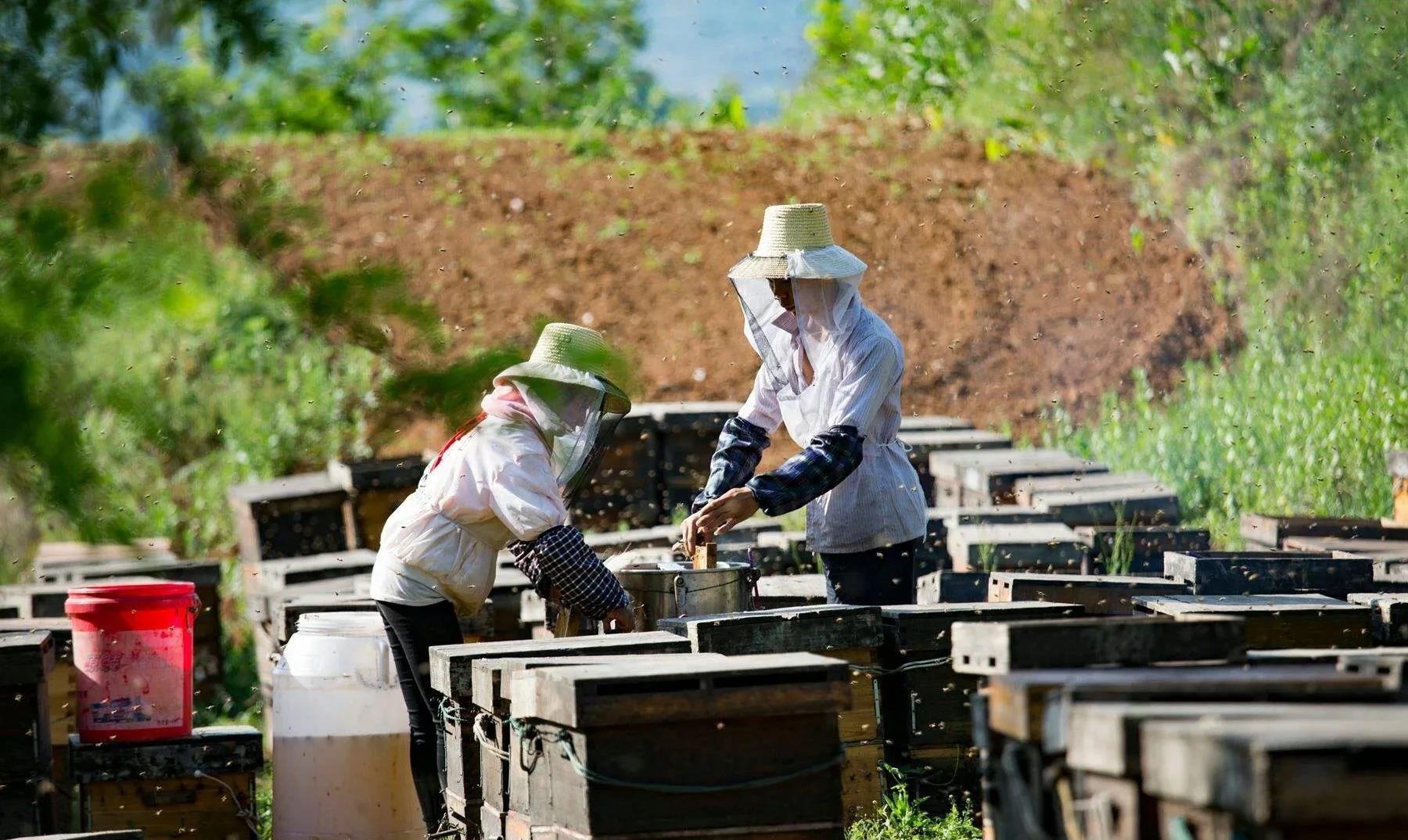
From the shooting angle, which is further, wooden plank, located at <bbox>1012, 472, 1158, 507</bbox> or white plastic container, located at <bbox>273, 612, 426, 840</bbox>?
wooden plank, located at <bbox>1012, 472, 1158, 507</bbox>

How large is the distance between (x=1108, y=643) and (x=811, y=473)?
1852mm

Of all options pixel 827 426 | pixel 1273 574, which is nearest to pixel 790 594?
pixel 827 426

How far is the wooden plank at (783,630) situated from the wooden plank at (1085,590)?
80 centimetres

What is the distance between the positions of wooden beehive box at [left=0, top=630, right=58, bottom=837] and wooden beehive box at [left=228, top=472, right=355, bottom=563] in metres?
4.36

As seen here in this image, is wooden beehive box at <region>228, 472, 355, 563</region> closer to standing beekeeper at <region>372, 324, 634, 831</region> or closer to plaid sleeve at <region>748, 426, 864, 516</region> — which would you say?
standing beekeeper at <region>372, 324, 634, 831</region>

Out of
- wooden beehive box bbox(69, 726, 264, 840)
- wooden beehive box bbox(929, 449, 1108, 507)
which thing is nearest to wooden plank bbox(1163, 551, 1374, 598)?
wooden beehive box bbox(929, 449, 1108, 507)

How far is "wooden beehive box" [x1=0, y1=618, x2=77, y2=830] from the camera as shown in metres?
5.99

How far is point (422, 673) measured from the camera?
5.48 m

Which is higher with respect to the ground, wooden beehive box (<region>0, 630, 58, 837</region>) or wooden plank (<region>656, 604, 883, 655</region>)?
wooden plank (<region>656, 604, 883, 655</region>)

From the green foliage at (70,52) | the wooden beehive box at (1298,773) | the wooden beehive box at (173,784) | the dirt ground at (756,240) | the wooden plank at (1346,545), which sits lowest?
the wooden beehive box at (173,784)

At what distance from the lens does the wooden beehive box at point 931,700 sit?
5223 millimetres

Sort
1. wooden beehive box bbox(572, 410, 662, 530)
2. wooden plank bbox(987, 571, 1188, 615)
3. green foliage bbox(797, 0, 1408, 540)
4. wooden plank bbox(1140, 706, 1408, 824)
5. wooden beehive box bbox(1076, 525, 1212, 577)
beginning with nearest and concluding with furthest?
wooden plank bbox(1140, 706, 1408, 824), wooden plank bbox(987, 571, 1188, 615), wooden beehive box bbox(1076, 525, 1212, 577), wooden beehive box bbox(572, 410, 662, 530), green foliage bbox(797, 0, 1408, 540)

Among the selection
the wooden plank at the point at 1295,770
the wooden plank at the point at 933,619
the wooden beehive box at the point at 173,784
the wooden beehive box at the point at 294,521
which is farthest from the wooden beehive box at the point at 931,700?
the wooden beehive box at the point at 294,521

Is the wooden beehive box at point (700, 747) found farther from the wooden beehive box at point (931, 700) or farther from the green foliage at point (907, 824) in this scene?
the wooden beehive box at point (931, 700)
